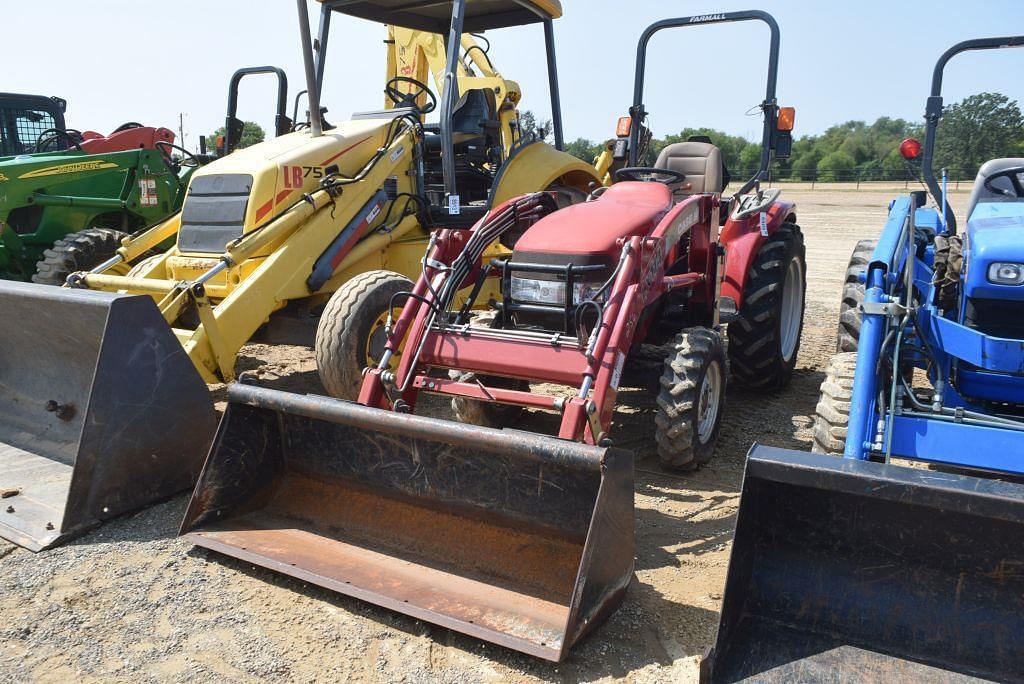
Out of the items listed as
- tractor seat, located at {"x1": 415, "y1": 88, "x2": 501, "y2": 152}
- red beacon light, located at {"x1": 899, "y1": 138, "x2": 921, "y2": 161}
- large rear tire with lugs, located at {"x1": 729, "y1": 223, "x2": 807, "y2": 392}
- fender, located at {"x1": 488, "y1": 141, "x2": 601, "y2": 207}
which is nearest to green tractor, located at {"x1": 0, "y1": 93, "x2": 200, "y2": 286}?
tractor seat, located at {"x1": 415, "y1": 88, "x2": 501, "y2": 152}

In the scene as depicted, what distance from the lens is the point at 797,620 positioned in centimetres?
256

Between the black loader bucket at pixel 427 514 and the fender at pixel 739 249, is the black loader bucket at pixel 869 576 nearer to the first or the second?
the black loader bucket at pixel 427 514

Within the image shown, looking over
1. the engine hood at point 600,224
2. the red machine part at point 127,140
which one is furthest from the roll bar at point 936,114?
the red machine part at point 127,140

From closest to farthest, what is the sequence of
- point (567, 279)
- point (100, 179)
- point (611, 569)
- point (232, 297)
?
point (611, 569) < point (567, 279) < point (232, 297) < point (100, 179)

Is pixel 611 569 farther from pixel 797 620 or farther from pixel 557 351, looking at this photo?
pixel 557 351

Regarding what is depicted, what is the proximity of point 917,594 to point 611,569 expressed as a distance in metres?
0.94

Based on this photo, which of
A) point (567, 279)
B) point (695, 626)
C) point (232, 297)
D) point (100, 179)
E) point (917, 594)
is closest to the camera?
point (917, 594)

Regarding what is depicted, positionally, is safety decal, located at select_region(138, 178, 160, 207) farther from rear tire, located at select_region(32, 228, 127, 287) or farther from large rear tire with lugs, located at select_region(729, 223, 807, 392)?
large rear tire with lugs, located at select_region(729, 223, 807, 392)

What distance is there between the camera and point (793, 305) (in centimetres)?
641

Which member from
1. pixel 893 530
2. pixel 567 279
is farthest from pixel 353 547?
pixel 893 530

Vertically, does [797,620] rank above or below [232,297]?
below

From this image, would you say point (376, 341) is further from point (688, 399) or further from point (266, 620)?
point (266, 620)

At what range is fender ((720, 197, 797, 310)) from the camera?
5430 millimetres

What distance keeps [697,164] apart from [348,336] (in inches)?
130
